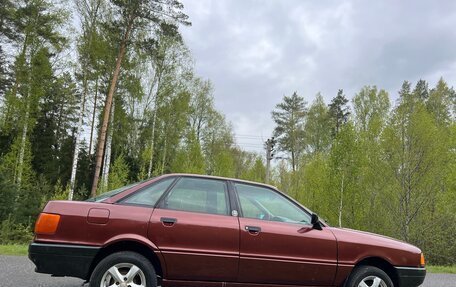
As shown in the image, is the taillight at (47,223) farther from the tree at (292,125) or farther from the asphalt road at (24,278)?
the tree at (292,125)

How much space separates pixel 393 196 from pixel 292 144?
23.5 m

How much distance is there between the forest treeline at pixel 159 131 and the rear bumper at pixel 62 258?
462 inches

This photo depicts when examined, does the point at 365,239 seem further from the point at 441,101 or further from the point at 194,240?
the point at 441,101

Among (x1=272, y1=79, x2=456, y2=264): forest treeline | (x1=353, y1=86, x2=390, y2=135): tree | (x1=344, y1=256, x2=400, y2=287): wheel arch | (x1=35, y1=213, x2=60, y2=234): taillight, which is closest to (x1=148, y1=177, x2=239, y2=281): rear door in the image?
(x1=35, y1=213, x2=60, y2=234): taillight

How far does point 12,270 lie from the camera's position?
6.46 m

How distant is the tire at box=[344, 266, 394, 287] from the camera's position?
490cm

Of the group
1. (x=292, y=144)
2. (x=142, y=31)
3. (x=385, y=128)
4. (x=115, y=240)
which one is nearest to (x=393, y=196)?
(x=385, y=128)

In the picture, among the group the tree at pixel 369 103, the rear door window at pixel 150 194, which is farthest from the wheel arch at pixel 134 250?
the tree at pixel 369 103

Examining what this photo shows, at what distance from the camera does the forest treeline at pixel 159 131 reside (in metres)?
20.1

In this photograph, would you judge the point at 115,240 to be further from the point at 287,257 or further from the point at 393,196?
the point at 393,196

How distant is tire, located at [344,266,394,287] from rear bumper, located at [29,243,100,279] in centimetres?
303

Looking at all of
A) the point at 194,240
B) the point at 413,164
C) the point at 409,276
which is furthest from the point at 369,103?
the point at 194,240

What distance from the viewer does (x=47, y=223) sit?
430cm

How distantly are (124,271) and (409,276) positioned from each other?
3512 millimetres
